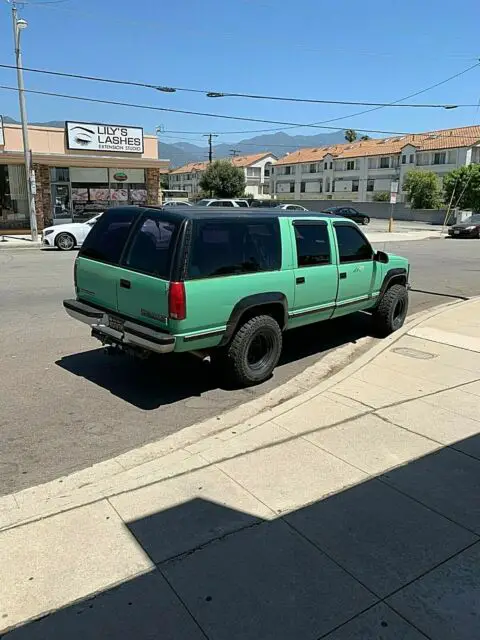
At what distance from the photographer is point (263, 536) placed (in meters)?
3.00

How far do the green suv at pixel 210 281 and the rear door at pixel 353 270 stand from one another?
100 mm

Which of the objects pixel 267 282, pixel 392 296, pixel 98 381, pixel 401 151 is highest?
pixel 401 151

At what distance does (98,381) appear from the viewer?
18.6 feet

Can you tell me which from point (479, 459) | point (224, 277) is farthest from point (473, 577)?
point (224, 277)

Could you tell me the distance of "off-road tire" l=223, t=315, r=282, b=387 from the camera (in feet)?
17.5

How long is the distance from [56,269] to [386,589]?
13323mm

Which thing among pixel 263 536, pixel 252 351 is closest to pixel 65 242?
pixel 252 351

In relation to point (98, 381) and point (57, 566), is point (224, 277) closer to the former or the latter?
point (98, 381)

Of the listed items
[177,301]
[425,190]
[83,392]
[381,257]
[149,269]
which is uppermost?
[425,190]

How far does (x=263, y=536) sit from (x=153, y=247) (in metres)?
2.96

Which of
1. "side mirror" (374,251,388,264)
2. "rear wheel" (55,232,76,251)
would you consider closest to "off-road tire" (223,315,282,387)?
"side mirror" (374,251,388,264)

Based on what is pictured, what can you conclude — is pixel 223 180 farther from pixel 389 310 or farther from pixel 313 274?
pixel 313 274

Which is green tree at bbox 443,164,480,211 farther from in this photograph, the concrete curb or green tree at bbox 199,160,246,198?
the concrete curb

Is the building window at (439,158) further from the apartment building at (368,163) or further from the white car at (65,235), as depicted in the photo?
the white car at (65,235)
